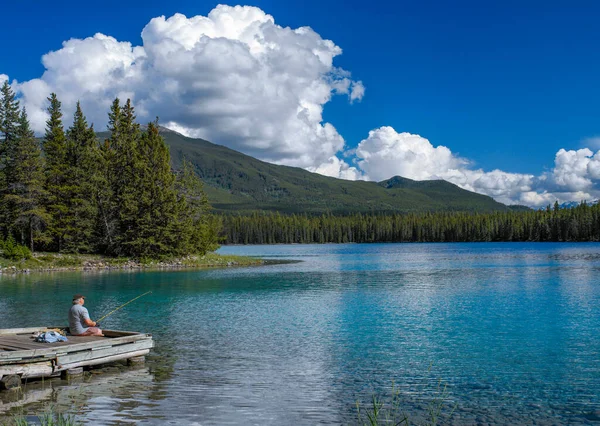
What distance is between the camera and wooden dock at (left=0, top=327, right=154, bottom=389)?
1587 cm

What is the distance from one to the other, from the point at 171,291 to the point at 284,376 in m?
27.8

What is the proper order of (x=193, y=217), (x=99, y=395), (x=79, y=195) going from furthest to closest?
(x=193, y=217)
(x=79, y=195)
(x=99, y=395)

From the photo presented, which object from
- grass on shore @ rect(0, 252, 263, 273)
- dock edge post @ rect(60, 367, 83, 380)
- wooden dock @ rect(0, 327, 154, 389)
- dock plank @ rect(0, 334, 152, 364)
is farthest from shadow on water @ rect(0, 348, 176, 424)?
grass on shore @ rect(0, 252, 263, 273)

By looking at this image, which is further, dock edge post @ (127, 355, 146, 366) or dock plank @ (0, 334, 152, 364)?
dock edge post @ (127, 355, 146, 366)

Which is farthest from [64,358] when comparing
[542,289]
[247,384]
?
[542,289]

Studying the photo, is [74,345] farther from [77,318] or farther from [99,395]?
[77,318]

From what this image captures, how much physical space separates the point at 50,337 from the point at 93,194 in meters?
57.9

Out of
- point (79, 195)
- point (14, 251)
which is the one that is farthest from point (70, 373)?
point (79, 195)

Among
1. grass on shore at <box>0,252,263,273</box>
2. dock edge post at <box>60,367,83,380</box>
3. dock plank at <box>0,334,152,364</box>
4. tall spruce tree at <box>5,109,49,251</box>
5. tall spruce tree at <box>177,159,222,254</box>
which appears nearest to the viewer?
dock plank at <box>0,334,152,364</box>

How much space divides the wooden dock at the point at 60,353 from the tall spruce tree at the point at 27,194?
50795 millimetres

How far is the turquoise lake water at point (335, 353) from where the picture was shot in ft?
46.0

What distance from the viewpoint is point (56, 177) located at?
237 ft

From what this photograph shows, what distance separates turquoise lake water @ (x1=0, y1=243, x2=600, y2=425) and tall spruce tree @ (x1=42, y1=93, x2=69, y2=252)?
84.2 ft

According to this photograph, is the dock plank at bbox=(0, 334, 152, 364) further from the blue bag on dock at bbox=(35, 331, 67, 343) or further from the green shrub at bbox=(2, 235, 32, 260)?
the green shrub at bbox=(2, 235, 32, 260)
